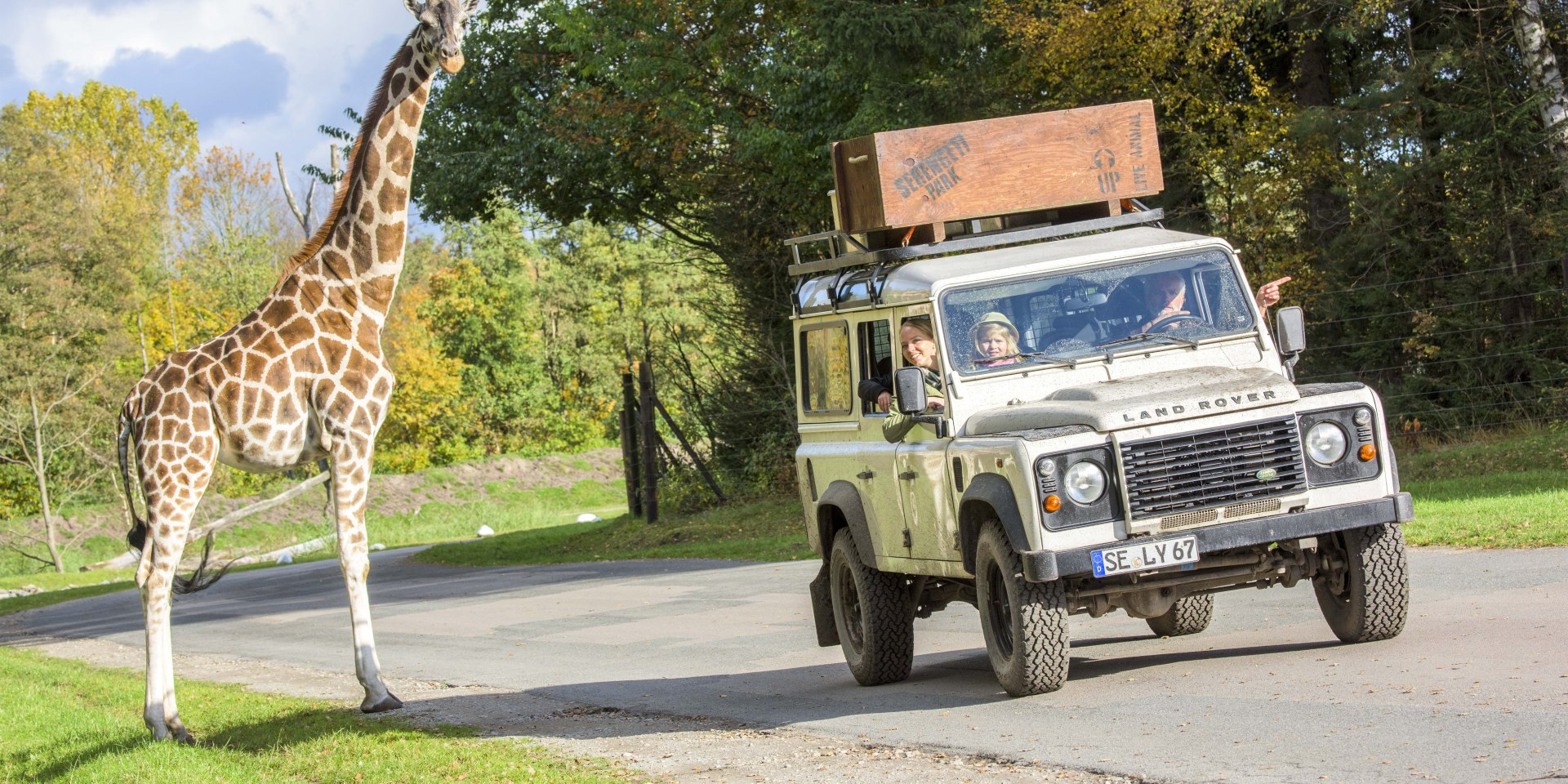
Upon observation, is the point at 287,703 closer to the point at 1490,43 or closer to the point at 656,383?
the point at 1490,43

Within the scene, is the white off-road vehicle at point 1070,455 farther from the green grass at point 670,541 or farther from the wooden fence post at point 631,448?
the wooden fence post at point 631,448

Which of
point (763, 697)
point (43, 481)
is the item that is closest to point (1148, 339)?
point (763, 697)

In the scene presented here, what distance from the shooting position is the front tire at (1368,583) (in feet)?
28.0

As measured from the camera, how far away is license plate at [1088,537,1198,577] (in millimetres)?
7848

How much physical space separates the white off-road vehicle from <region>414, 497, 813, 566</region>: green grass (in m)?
10.2

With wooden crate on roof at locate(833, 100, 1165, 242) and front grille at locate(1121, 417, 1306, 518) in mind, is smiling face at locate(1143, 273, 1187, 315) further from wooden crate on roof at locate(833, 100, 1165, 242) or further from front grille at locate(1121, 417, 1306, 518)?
front grille at locate(1121, 417, 1306, 518)

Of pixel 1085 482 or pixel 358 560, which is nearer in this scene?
pixel 1085 482

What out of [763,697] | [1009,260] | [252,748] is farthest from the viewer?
[763,697]

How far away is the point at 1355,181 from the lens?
22109 millimetres

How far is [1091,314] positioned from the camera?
923cm

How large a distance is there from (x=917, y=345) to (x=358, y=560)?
4.17 metres

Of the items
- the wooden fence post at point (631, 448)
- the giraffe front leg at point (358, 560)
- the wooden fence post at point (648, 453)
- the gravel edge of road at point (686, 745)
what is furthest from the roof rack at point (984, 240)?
the wooden fence post at point (631, 448)

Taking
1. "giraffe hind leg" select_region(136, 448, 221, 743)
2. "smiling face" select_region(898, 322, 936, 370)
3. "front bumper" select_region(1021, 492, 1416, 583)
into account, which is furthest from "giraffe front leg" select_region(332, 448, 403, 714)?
"front bumper" select_region(1021, 492, 1416, 583)

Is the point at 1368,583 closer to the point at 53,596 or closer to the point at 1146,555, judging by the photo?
the point at 1146,555
